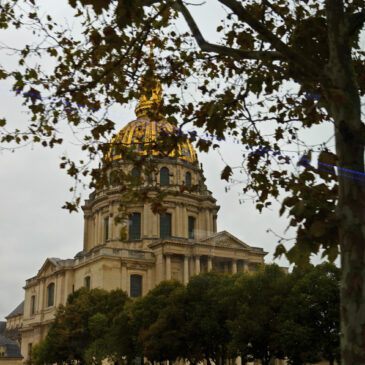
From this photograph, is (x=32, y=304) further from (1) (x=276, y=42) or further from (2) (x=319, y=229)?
(2) (x=319, y=229)

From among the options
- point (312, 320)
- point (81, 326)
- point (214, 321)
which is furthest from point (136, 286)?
point (312, 320)

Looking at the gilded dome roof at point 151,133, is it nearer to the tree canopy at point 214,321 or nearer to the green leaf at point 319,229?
the green leaf at point 319,229

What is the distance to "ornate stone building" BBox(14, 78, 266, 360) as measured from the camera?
5394cm

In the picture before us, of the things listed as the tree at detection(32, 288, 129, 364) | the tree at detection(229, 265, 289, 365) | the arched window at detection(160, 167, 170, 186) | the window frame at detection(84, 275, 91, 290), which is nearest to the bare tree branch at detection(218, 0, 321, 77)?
the tree at detection(229, 265, 289, 365)

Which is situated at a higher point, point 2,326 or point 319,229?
point 319,229

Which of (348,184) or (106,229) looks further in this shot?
(106,229)

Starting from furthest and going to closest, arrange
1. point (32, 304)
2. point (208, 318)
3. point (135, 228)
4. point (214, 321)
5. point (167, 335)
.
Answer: point (32, 304) → point (135, 228) → point (167, 335) → point (208, 318) → point (214, 321)

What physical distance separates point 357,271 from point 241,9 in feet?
12.6

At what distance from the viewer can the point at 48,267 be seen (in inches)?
2511

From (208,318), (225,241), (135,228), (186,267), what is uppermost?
(135,228)

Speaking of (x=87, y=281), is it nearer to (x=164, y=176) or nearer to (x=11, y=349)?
(x=164, y=176)

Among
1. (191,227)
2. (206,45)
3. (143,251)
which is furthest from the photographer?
(191,227)

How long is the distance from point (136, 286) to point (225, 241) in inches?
405

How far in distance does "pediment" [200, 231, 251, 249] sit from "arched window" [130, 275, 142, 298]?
7.80m
